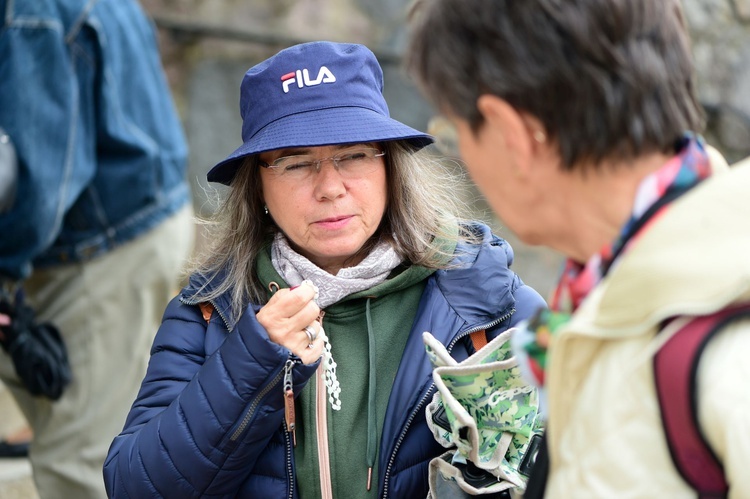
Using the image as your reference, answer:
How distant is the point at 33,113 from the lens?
9.37 feet

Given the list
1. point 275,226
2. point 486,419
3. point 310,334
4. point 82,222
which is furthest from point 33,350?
point 486,419

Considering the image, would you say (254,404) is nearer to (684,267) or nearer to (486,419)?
(486,419)

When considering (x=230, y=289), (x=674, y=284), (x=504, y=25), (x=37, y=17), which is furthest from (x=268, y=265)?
(x=37, y=17)

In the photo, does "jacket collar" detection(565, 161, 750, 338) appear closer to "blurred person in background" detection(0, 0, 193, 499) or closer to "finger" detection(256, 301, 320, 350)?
"finger" detection(256, 301, 320, 350)

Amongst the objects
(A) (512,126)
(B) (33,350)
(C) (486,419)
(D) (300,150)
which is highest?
(A) (512,126)

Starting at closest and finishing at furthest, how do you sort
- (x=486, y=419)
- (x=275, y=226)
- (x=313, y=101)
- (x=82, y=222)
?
(x=486, y=419) → (x=313, y=101) → (x=275, y=226) → (x=82, y=222)

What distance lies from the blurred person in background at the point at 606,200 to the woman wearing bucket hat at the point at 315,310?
0.63 m

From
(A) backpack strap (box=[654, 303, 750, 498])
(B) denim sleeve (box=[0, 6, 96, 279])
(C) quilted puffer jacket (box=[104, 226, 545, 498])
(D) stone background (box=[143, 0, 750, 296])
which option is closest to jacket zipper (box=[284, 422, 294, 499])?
(C) quilted puffer jacket (box=[104, 226, 545, 498])

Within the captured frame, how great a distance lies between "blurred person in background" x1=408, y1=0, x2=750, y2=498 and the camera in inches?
39.2

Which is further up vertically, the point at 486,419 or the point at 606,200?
the point at 606,200

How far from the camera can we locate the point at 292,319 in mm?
1708

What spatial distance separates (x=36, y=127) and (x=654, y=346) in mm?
2305

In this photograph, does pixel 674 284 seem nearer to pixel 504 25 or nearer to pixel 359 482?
pixel 504 25

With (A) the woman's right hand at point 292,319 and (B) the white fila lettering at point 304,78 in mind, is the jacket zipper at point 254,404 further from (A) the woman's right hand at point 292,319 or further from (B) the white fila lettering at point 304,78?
(B) the white fila lettering at point 304,78
